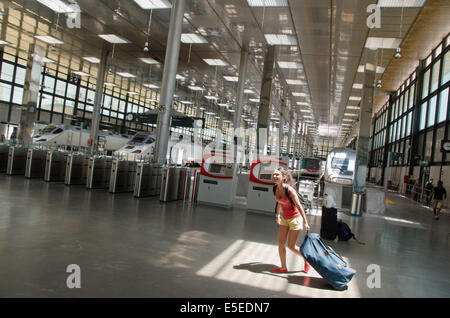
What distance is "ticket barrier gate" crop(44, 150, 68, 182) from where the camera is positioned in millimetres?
12852

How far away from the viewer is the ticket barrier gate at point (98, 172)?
1202cm

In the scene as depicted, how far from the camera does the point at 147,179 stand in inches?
464

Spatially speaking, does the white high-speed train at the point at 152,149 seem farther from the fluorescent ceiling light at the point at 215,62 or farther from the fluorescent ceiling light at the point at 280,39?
the fluorescent ceiling light at the point at 280,39

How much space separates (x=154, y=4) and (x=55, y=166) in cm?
755

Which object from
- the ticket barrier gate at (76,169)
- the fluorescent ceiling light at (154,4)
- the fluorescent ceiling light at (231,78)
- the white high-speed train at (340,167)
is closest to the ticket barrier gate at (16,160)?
the ticket barrier gate at (76,169)

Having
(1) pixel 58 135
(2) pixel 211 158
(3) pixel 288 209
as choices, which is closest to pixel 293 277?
(3) pixel 288 209

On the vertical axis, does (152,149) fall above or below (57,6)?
below

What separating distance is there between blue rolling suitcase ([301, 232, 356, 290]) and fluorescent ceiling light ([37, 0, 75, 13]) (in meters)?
15.3

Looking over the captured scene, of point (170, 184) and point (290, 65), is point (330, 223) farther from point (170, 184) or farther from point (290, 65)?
point (290, 65)

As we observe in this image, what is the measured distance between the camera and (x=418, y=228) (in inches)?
427

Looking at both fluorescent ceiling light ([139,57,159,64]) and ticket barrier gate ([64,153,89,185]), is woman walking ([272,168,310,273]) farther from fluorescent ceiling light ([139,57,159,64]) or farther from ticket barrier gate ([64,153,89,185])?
fluorescent ceiling light ([139,57,159,64])

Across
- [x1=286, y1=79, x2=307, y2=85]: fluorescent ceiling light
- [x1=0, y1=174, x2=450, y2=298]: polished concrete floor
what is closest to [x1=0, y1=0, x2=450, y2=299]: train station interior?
[x1=0, y1=174, x2=450, y2=298]: polished concrete floor

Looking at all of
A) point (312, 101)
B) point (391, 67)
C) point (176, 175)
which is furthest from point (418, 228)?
point (312, 101)
